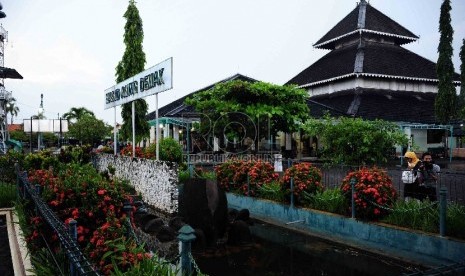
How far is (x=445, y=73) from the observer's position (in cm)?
3231

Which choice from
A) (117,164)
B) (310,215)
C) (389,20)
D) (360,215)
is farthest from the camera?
(389,20)

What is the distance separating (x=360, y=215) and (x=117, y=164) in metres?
13.1

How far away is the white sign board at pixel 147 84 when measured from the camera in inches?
530

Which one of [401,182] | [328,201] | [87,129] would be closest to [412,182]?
[328,201]

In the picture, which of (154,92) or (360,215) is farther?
(154,92)

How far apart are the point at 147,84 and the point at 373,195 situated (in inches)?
367

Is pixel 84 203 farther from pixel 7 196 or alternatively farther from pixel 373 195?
pixel 7 196

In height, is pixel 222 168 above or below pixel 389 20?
below

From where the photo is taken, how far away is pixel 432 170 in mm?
9695

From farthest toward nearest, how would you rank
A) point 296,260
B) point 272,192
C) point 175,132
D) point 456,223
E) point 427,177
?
point 175,132 → point 272,192 → point 427,177 → point 296,260 → point 456,223

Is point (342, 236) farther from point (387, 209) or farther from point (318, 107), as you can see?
point (318, 107)

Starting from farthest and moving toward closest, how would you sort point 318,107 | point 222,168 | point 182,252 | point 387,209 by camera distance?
point 318,107 < point 222,168 < point 387,209 < point 182,252

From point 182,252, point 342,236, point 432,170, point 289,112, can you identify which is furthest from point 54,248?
point 289,112

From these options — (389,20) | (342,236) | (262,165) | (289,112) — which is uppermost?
(389,20)
